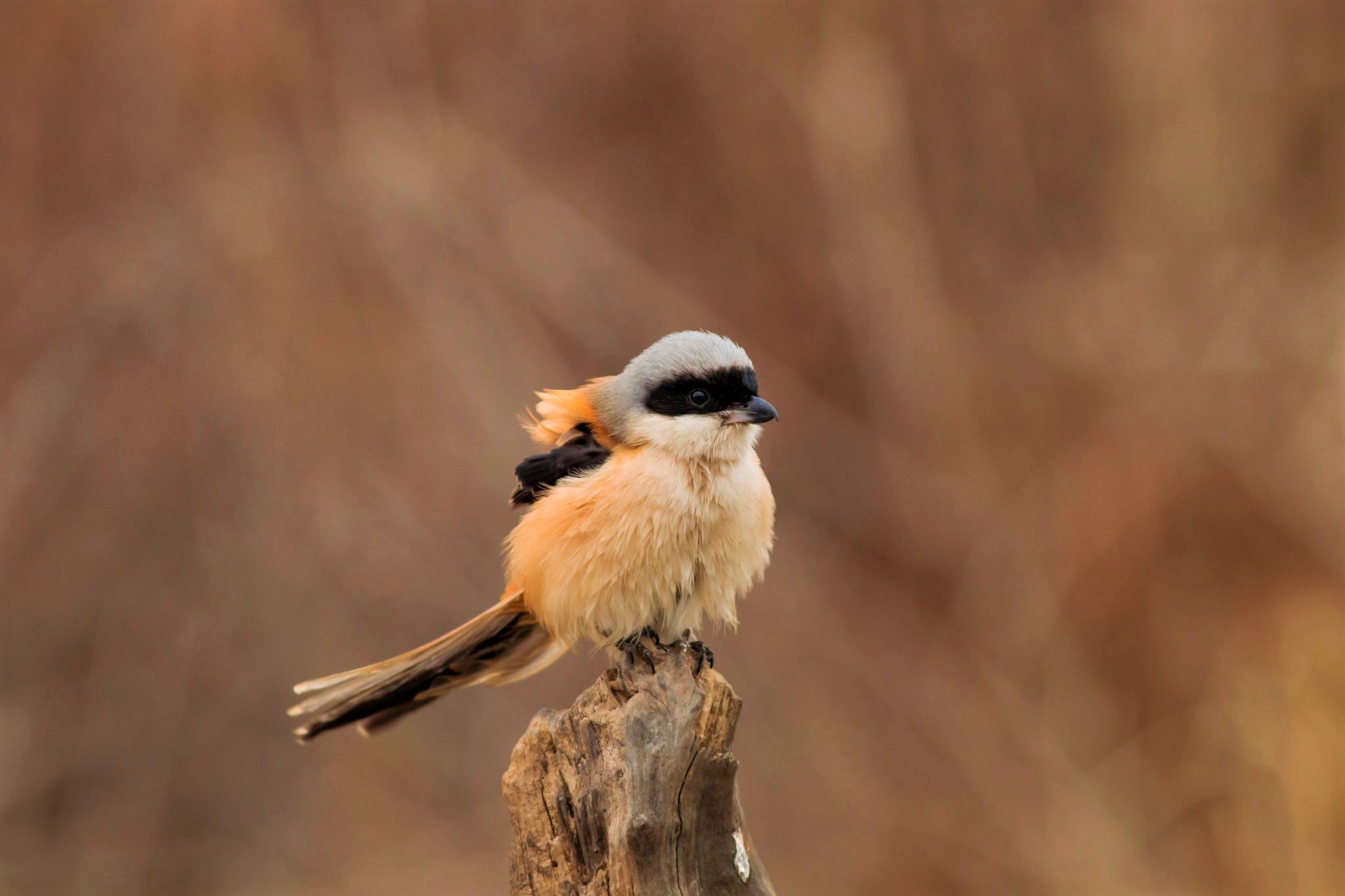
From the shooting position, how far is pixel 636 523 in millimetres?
3402

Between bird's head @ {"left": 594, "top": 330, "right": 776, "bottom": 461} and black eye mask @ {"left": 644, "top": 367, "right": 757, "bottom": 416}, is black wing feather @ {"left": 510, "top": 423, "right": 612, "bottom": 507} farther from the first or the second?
black eye mask @ {"left": 644, "top": 367, "right": 757, "bottom": 416}

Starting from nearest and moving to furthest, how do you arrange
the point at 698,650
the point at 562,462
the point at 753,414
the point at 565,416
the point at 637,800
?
the point at 637,800, the point at 698,650, the point at 753,414, the point at 562,462, the point at 565,416

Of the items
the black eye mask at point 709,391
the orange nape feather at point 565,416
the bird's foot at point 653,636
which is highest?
the orange nape feather at point 565,416

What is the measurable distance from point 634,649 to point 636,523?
369mm

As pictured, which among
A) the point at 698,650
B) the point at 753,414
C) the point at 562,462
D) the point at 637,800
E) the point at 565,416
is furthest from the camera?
the point at 565,416

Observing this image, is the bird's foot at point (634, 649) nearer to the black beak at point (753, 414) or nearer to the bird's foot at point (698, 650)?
the bird's foot at point (698, 650)

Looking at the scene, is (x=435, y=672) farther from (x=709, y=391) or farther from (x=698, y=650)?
(x=709, y=391)

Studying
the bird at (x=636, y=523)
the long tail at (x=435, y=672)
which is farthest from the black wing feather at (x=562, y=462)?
the long tail at (x=435, y=672)

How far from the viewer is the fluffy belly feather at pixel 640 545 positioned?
11.2 ft

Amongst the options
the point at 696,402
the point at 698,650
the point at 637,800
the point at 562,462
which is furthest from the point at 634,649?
the point at 637,800

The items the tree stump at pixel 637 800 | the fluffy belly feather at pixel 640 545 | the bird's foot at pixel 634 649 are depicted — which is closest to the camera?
the tree stump at pixel 637 800

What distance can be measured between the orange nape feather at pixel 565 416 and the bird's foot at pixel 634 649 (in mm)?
600

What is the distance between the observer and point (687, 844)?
2.54 meters

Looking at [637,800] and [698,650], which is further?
[698,650]
